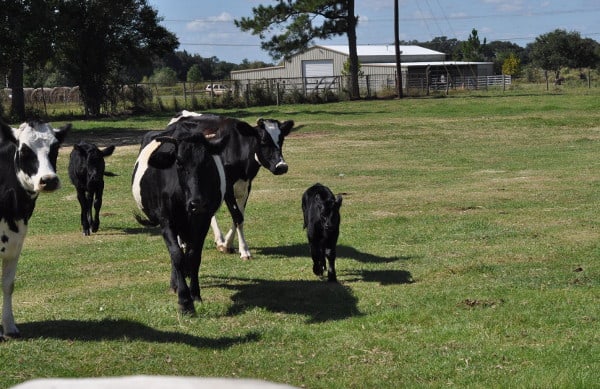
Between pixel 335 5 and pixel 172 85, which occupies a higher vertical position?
pixel 335 5

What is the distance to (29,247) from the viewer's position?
46.4 ft

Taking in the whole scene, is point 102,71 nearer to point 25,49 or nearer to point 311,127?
point 25,49

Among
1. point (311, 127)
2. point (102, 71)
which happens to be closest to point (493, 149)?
point (311, 127)

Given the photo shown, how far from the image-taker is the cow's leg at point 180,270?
9227mm

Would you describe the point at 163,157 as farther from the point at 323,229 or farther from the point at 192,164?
the point at 323,229

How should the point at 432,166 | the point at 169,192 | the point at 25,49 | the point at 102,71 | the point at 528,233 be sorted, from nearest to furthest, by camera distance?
1. the point at 169,192
2. the point at 528,233
3. the point at 432,166
4. the point at 25,49
5. the point at 102,71

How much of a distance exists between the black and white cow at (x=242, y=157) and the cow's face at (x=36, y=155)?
4615 mm

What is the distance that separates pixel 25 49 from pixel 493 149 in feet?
82.8

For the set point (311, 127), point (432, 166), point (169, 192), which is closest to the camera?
point (169, 192)

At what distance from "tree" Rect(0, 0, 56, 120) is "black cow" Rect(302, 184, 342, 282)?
3303 centimetres

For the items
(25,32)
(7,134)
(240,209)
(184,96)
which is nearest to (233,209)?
(240,209)

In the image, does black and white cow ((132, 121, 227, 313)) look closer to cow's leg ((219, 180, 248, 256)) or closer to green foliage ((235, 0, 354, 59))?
cow's leg ((219, 180, 248, 256))

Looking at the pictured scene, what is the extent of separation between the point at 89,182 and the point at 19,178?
7.26 meters

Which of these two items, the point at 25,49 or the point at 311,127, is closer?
the point at 311,127
